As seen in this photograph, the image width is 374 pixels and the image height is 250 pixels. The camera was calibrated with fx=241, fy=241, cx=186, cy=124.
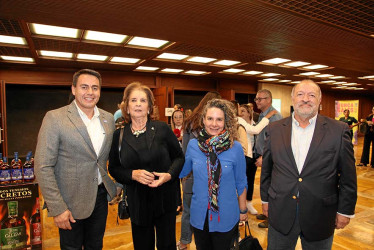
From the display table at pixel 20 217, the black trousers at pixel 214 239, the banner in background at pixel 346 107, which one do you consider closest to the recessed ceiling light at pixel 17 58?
the display table at pixel 20 217

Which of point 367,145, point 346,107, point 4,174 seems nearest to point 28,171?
point 4,174

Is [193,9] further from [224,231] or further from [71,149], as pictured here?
[224,231]

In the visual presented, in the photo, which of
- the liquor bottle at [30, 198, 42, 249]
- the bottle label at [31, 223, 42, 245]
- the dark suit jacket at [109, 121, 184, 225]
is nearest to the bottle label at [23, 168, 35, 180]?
the liquor bottle at [30, 198, 42, 249]

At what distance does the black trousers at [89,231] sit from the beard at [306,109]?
1602 millimetres

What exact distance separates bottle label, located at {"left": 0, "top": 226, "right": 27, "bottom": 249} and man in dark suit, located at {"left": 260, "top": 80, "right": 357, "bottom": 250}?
254 cm

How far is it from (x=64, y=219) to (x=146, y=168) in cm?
63

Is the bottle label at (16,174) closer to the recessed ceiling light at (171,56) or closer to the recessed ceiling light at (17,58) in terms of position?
the recessed ceiling light at (171,56)

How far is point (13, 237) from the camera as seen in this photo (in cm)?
254

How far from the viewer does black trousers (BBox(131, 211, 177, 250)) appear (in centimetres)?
181

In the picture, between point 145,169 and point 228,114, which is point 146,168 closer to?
point 145,169

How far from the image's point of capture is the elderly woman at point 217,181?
1.70m

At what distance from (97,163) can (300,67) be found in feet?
27.4

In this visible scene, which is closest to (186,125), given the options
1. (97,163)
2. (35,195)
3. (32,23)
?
(97,163)

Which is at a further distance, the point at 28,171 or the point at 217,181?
the point at 28,171
